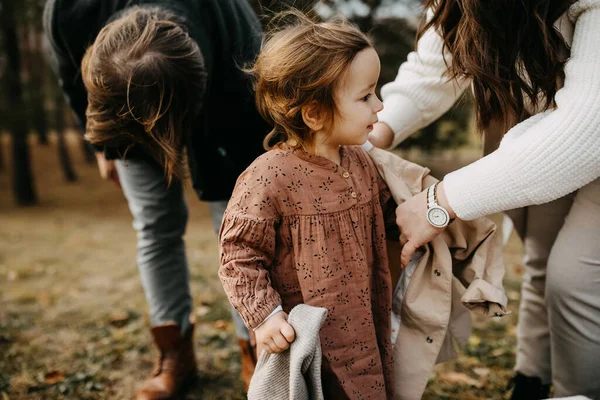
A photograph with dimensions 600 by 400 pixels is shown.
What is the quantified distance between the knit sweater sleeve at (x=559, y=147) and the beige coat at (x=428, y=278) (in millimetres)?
260

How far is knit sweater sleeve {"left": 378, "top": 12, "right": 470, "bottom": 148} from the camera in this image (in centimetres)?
210

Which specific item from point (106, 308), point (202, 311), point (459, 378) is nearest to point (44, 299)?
point (106, 308)

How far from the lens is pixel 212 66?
6.75 ft

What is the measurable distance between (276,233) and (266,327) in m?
0.30

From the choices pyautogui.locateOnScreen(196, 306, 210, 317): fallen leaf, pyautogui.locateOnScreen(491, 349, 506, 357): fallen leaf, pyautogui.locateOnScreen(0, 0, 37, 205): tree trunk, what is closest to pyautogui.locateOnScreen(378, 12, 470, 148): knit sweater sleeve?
pyautogui.locateOnScreen(491, 349, 506, 357): fallen leaf

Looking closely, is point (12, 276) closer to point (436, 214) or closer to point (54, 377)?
point (54, 377)

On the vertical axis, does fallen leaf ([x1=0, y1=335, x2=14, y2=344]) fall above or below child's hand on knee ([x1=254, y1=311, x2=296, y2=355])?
below

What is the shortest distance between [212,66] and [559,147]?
131cm

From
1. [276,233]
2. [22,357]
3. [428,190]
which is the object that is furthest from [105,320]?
[428,190]

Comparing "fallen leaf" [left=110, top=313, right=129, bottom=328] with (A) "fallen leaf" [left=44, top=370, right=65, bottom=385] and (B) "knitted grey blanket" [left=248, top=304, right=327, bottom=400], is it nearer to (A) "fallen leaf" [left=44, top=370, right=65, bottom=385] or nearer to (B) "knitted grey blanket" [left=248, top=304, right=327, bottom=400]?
(A) "fallen leaf" [left=44, top=370, right=65, bottom=385]

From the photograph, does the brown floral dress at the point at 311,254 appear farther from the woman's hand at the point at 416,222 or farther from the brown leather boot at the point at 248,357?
the brown leather boot at the point at 248,357

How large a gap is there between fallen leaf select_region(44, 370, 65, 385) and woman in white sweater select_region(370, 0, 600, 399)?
78.4 inches

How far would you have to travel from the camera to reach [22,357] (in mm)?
2898

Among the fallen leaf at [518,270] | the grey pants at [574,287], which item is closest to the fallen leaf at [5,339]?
the grey pants at [574,287]
